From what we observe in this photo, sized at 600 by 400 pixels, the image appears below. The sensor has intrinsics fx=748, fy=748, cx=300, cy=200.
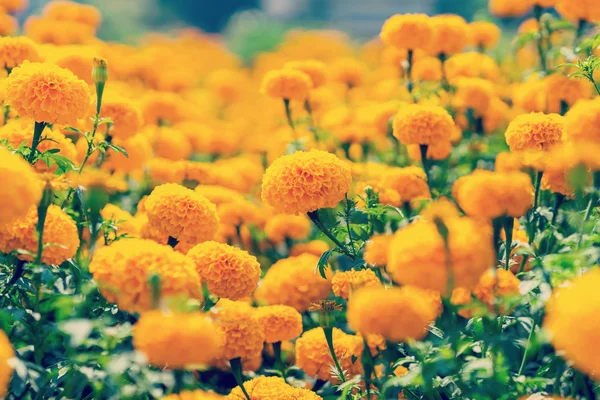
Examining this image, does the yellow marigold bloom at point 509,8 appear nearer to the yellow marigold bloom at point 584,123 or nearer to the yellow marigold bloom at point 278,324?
the yellow marigold bloom at point 584,123

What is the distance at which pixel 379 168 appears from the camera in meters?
3.56

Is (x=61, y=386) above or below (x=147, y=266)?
below

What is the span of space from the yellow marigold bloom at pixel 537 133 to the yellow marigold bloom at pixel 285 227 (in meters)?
1.32

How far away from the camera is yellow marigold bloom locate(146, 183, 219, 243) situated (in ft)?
7.70

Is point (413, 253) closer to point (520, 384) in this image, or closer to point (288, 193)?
point (520, 384)

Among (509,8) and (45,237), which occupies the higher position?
(509,8)

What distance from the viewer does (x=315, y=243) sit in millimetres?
3541

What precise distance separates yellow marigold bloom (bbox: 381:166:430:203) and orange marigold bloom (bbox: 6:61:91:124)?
1303 millimetres

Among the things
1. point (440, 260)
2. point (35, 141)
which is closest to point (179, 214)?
point (35, 141)

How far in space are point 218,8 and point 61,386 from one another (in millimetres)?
24742

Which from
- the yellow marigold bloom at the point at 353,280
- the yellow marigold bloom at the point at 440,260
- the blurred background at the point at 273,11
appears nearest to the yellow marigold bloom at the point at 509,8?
the yellow marigold bloom at the point at 353,280

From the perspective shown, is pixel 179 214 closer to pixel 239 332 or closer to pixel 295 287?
pixel 239 332

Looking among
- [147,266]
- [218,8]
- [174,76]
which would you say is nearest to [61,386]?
[147,266]

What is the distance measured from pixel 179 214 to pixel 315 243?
4.25 feet
